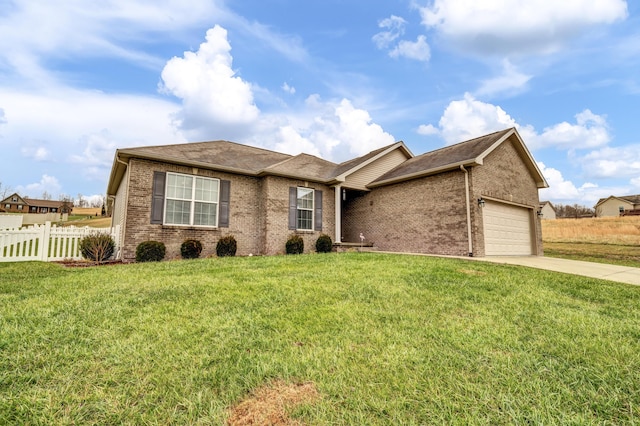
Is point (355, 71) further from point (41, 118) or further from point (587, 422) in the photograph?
point (587, 422)

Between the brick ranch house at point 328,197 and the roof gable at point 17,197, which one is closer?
the brick ranch house at point 328,197

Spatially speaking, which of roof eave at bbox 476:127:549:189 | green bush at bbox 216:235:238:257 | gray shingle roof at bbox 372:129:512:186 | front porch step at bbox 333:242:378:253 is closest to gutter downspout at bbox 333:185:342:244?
front porch step at bbox 333:242:378:253

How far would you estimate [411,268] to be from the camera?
6.65m

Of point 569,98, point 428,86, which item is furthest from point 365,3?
point 569,98

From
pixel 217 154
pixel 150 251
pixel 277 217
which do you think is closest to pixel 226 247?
pixel 277 217

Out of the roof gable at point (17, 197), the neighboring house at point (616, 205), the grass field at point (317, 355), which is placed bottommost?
the grass field at point (317, 355)

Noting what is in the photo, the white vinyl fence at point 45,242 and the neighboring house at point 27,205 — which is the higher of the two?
the neighboring house at point 27,205

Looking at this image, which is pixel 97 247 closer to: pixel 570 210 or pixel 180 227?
pixel 180 227

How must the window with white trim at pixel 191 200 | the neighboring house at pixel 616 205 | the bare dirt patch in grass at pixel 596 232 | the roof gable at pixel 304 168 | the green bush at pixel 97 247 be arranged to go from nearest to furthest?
the green bush at pixel 97 247
the window with white trim at pixel 191 200
the roof gable at pixel 304 168
the bare dirt patch in grass at pixel 596 232
the neighboring house at pixel 616 205

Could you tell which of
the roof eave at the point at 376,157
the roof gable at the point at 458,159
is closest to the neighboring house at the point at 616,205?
the roof gable at the point at 458,159

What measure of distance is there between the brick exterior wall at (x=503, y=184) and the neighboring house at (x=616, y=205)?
2045 inches

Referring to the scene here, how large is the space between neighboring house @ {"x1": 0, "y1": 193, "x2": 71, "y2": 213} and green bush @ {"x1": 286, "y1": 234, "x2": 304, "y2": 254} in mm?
71891

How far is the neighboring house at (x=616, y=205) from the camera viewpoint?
48938 mm

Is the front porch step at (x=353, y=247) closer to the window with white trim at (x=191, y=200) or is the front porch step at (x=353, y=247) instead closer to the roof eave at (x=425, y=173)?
the roof eave at (x=425, y=173)
